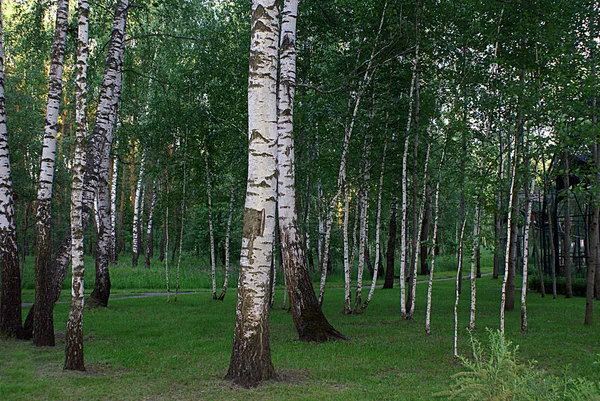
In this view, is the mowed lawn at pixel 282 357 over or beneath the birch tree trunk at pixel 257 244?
beneath

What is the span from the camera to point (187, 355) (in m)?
8.59

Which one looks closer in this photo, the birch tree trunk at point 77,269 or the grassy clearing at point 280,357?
the grassy clearing at point 280,357

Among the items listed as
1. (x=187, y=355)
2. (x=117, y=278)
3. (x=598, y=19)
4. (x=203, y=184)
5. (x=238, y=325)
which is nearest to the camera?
(x=238, y=325)

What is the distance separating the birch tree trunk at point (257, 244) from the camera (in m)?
6.63

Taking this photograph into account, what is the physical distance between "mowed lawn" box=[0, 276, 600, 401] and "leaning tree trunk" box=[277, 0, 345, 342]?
0.50 metres

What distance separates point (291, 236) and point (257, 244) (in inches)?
120

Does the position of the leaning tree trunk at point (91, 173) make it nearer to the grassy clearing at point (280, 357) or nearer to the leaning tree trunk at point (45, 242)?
the leaning tree trunk at point (45, 242)

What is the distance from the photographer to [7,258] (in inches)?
380

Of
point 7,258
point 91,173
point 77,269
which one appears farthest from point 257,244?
point 7,258

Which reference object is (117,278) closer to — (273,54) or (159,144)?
(159,144)

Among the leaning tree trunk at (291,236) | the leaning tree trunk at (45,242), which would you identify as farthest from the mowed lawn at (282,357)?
the leaning tree trunk at (291,236)

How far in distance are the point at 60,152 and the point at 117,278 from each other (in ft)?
32.4

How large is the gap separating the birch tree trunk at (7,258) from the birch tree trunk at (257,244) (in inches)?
206

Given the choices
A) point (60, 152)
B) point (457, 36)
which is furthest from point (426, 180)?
point (60, 152)
